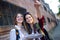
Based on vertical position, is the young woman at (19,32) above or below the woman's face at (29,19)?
below

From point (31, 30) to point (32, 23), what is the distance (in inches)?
4.3

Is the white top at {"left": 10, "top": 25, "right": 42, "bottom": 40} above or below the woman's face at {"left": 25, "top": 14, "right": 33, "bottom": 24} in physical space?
below

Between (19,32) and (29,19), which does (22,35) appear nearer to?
(19,32)

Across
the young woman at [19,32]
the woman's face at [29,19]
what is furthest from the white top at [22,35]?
the woman's face at [29,19]

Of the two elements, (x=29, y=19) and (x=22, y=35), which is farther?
(x=29, y=19)

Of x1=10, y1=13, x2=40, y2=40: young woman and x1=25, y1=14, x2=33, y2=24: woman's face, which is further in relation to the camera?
x1=25, y1=14, x2=33, y2=24: woman's face

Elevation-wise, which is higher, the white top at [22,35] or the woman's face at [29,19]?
the woman's face at [29,19]

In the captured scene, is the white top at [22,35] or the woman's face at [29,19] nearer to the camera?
the white top at [22,35]

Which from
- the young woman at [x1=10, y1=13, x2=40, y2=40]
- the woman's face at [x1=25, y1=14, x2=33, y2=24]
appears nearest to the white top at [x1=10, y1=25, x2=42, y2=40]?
the young woman at [x1=10, y1=13, x2=40, y2=40]

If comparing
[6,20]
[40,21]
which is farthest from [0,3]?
[40,21]

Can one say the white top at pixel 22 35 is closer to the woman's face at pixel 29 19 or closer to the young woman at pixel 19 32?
the young woman at pixel 19 32

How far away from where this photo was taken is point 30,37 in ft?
10.3

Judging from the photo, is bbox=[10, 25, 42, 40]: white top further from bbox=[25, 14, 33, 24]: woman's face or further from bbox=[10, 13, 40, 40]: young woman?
bbox=[25, 14, 33, 24]: woman's face

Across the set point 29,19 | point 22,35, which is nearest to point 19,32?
point 22,35
